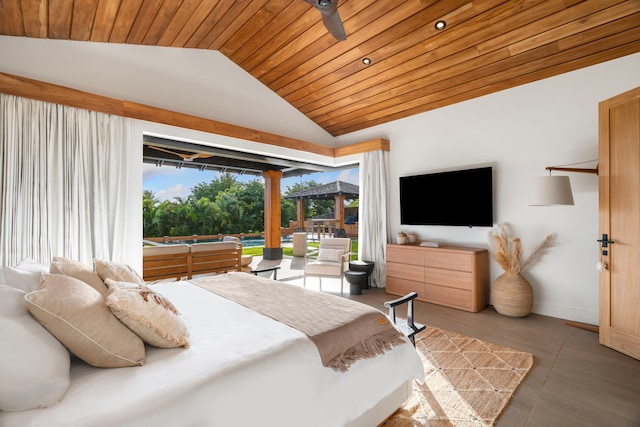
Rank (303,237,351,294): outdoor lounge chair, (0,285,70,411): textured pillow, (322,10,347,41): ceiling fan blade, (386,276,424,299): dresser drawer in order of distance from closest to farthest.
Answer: (0,285,70,411): textured pillow < (322,10,347,41): ceiling fan blade < (386,276,424,299): dresser drawer < (303,237,351,294): outdoor lounge chair

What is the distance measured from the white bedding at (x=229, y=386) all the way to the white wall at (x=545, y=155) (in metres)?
2.85

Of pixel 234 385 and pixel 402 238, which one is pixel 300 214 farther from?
pixel 234 385

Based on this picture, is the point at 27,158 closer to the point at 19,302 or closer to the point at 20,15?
the point at 20,15

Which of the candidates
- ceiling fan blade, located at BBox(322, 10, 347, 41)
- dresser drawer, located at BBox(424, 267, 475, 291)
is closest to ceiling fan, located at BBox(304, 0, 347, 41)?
ceiling fan blade, located at BBox(322, 10, 347, 41)

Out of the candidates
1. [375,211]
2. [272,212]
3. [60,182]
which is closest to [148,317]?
[60,182]

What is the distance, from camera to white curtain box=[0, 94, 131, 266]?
2832 mm

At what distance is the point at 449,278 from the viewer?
399 centimetres

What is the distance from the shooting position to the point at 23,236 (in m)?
2.89

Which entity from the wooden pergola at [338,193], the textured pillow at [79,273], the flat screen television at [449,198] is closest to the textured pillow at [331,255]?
the flat screen television at [449,198]

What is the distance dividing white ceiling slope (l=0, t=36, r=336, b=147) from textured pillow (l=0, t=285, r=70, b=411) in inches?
125

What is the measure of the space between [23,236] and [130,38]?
246cm

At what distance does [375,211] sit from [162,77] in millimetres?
3633

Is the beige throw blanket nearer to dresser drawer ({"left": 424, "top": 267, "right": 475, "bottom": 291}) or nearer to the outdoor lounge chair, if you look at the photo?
the outdoor lounge chair

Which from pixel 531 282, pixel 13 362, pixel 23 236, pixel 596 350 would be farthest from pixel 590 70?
pixel 23 236
